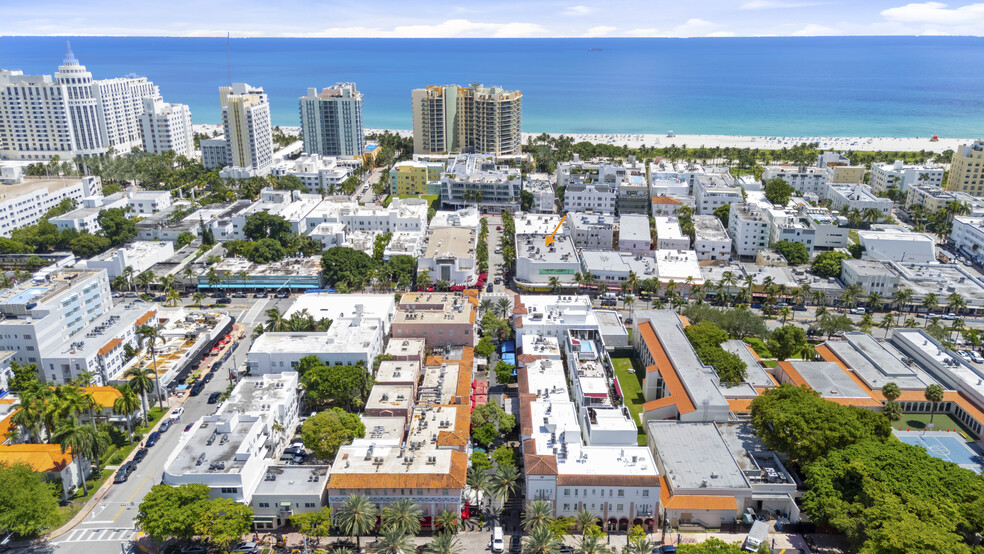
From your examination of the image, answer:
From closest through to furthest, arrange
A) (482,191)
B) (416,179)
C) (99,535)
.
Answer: (99,535) < (482,191) < (416,179)

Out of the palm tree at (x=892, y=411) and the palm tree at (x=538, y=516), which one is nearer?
the palm tree at (x=538, y=516)

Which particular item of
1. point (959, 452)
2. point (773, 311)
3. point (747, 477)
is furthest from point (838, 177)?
point (747, 477)

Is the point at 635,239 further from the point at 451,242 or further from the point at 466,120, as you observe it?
the point at 466,120

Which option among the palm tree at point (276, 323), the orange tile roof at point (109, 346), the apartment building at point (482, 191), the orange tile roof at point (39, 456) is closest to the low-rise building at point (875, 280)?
the apartment building at point (482, 191)

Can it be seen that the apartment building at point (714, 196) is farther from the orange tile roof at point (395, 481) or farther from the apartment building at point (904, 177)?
the orange tile roof at point (395, 481)

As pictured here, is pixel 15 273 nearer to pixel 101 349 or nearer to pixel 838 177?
pixel 101 349

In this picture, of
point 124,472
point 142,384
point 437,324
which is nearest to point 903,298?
point 437,324
